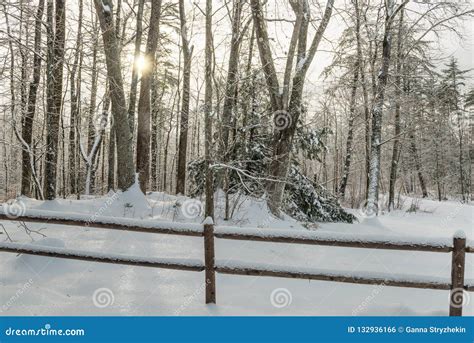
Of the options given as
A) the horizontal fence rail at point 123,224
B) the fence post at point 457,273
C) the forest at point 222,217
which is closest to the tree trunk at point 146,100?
the forest at point 222,217

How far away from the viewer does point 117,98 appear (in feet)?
32.6

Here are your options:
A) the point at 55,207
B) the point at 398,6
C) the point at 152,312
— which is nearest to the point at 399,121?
the point at 398,6

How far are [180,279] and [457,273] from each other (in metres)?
3.86

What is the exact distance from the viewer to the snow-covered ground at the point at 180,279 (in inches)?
204

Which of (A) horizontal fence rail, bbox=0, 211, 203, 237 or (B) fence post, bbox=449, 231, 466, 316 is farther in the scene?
(A) horizontal fence rail, bbox=0, 211, 203, 237
